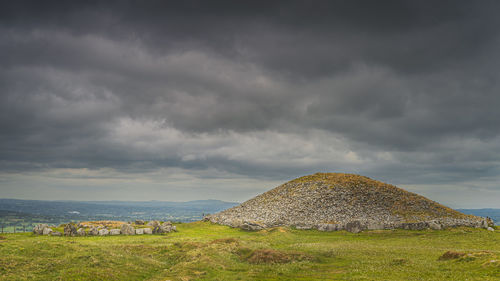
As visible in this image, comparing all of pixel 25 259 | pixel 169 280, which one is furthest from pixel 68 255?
pixel 169 280

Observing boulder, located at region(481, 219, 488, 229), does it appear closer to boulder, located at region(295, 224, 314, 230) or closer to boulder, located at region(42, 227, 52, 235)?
boulder, located at region(295, 224, 314, 230)

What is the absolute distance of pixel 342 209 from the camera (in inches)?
3868

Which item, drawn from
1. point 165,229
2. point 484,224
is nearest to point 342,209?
point 484,224

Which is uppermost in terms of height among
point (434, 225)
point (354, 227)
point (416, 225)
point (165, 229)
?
point (434, 225)

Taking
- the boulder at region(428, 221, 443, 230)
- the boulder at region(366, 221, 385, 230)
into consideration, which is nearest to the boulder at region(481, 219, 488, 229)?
the boulder at region(428, 221, 443, 230)

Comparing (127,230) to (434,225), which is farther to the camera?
(127,230)

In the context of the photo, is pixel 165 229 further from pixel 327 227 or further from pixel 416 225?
pixel 416 225

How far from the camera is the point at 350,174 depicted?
12412 centimetres

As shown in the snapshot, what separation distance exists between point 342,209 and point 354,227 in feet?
52.5

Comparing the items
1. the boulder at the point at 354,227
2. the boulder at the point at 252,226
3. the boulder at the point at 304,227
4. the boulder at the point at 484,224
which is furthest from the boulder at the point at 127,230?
the boulder at the point at 484,224

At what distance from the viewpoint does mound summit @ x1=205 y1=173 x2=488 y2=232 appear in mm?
85969

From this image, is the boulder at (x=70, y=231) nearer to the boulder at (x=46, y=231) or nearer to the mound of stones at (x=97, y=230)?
the mound of stones at (x=97, y=230)

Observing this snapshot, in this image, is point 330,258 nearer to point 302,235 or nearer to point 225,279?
point 225,279

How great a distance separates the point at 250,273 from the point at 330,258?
1370 centimetres
